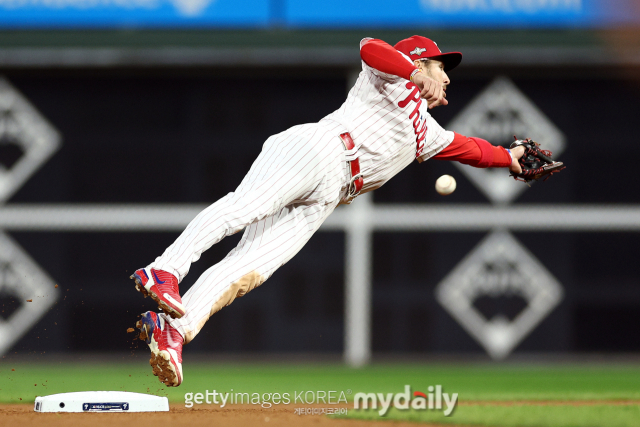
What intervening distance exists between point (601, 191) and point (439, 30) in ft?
7.08

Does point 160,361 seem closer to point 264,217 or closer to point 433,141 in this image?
point 264,217

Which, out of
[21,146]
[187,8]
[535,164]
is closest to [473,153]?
[535,164]

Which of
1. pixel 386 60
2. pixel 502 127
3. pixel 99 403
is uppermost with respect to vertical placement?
pixel 502 127

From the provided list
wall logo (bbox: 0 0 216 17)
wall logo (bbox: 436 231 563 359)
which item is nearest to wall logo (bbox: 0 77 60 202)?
wall logo (bbox: 0 0 216 17)

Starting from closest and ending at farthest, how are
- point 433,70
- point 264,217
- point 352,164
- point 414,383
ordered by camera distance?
1. point 264,217
2. point 352,164
3. point 433,70
4. point 414,383

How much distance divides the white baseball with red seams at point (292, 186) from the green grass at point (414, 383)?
1.48 m

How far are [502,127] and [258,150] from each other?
2.33 m

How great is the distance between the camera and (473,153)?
4.05 metres

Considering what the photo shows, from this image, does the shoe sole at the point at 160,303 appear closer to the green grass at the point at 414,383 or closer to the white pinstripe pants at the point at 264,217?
the white pinstripe pants at the point at 264,217

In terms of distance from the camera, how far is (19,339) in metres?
8.27

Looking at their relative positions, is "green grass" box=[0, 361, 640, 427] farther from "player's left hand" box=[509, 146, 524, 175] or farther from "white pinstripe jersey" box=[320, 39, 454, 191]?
"white pinstripe jersey" box=[320, 39, 454, 191]

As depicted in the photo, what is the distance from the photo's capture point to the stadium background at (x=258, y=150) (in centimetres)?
811

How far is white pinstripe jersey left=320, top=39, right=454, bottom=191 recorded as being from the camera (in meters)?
3.64

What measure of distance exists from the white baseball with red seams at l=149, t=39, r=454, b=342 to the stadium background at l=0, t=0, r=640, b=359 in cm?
441
